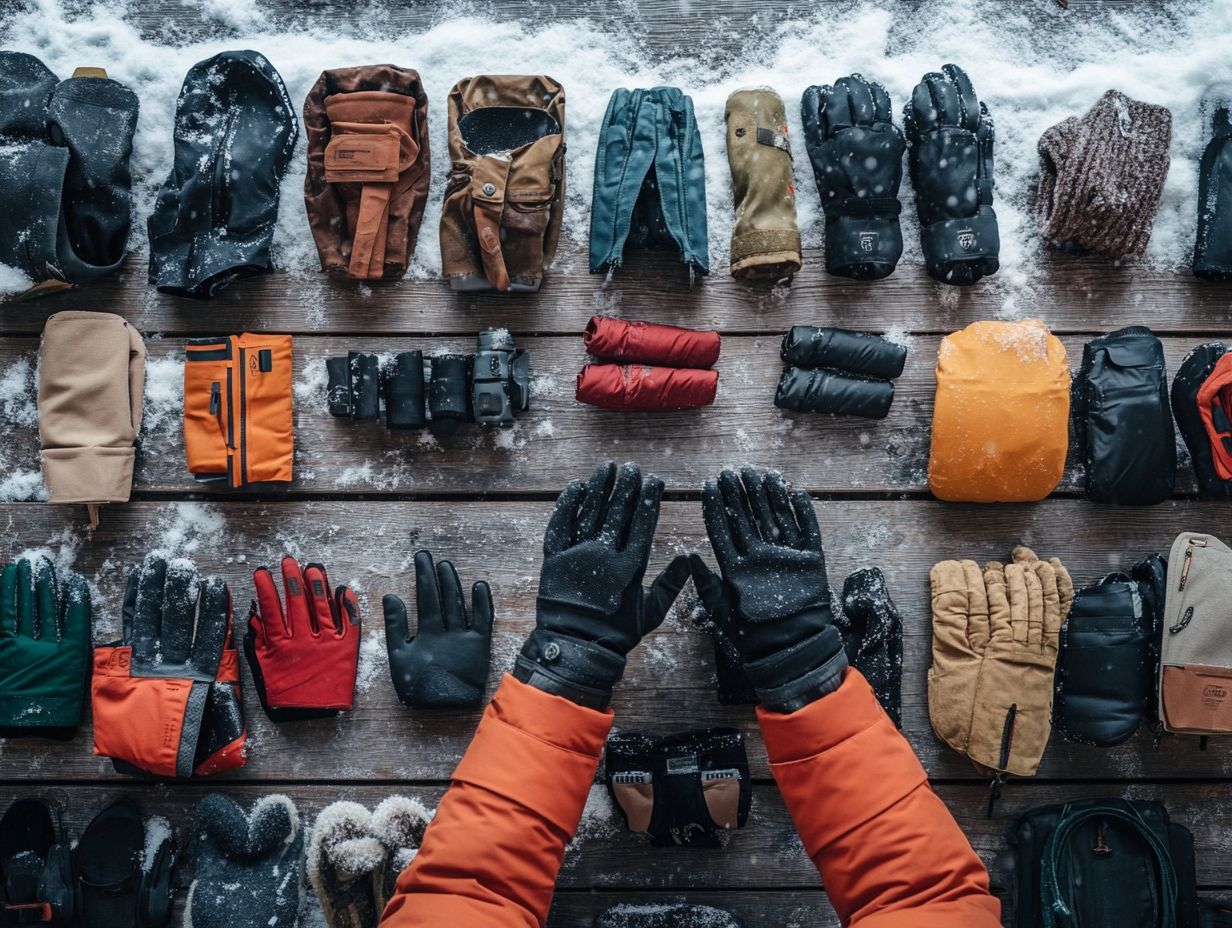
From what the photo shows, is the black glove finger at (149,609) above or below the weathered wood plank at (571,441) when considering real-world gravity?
below

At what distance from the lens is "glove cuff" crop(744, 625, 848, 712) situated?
163cm

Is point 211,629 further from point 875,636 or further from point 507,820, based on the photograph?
point 875,636

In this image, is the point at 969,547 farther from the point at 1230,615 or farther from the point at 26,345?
the point at 26,345

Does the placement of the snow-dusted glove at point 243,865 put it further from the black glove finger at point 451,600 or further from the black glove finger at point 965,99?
the black glove finger at point 965,99

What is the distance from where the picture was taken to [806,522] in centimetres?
180

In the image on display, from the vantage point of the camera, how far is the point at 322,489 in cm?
209

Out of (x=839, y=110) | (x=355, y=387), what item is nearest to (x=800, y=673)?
(x=355, y=387)

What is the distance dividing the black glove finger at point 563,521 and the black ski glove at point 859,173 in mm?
835

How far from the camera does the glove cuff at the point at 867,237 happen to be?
78.7 inches

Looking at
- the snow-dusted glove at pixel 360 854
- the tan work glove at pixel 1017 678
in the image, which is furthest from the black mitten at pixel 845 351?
the snow-dusted glove at pixel 360 854

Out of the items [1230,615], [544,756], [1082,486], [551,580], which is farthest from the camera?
[1082,486]

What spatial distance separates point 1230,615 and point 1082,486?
1.34 ft

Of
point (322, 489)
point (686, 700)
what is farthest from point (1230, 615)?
point (322, 489)

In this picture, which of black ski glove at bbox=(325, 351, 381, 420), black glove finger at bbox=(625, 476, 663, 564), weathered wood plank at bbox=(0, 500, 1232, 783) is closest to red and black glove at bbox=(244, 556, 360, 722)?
weathered wood plank at bbox=(0, 500, 1232, 783)
